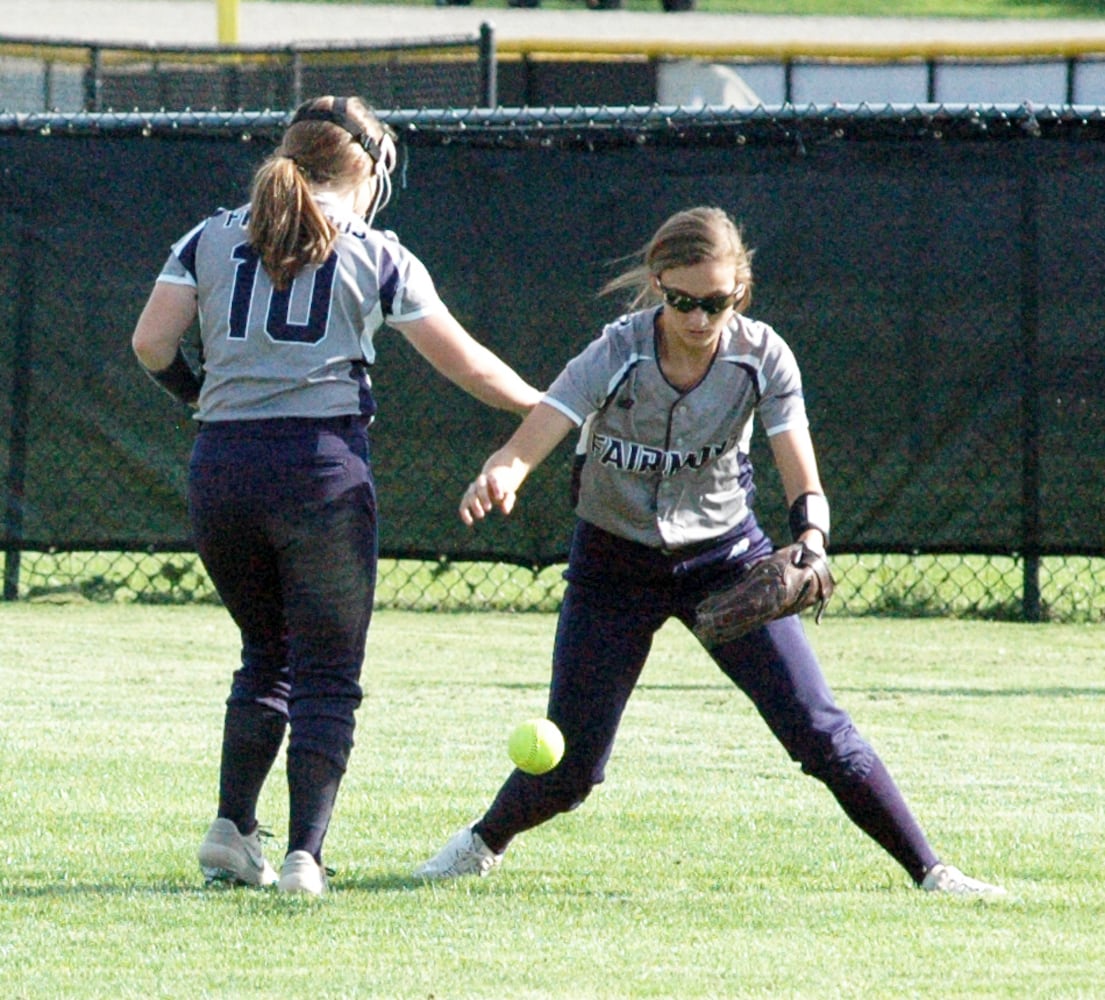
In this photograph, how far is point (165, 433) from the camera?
935 cm

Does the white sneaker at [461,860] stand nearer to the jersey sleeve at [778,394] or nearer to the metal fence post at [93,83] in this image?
the jersey sleeve at [778,394]

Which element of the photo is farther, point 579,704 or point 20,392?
point 20,392

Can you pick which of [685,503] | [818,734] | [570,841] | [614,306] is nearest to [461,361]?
[685,503]

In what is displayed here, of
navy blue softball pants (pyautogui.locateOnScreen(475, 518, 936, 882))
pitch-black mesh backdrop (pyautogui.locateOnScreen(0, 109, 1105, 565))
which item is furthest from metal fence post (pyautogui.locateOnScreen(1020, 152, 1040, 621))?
navy blue softball pants (pyautogui.locateOnScreen(475, 518, 936, 882))

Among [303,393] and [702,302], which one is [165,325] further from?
[702,302]

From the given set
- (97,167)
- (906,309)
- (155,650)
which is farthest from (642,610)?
(97,167)

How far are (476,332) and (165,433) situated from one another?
1449 millimetres

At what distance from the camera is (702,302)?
4391 mm

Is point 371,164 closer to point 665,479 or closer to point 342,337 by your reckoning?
point 342,337

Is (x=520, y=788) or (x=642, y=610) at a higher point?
(x=642, y=610)

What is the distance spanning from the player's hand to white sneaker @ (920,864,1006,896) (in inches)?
48.3

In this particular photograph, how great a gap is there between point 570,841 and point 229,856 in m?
0.95

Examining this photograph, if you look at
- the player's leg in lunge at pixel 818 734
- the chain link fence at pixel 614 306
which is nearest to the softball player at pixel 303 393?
the player's leg in lunge at pixel 818 734

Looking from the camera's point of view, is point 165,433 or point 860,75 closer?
point 165,433
